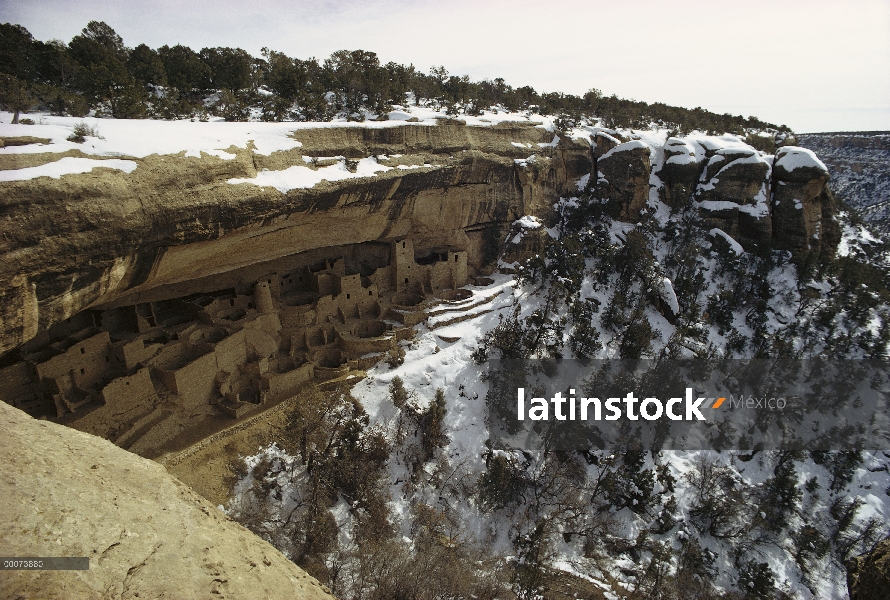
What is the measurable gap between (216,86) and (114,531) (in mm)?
33473

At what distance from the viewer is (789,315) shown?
103 feet

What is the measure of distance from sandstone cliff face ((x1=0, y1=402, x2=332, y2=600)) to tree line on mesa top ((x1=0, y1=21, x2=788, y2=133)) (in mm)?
16868

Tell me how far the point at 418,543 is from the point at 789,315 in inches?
1156

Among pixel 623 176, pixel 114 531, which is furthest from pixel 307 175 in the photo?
pixel 623 176

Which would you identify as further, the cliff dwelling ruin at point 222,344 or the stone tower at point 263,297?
the stone tower at point 263,297

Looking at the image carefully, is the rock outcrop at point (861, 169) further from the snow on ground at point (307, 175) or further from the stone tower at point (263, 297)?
the stone tower at point (263, 297)

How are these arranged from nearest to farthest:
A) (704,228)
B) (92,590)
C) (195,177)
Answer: (92,590), (195,177), (704,228)

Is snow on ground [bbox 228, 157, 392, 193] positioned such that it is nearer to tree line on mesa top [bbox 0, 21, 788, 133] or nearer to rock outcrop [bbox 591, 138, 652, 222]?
tree line on mesa top [bbox 0, 21, 788, 133]

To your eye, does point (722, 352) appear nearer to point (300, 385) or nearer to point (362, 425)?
point (362, 425)

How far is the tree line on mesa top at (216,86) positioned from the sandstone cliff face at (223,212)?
14.9 ft

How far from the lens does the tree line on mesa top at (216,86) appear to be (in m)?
22.4

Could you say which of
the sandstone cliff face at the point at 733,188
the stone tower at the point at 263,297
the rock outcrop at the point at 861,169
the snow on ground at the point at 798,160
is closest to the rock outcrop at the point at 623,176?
the sandstone cliff face at the point at 733,188

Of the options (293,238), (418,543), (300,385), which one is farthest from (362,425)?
(293,238)

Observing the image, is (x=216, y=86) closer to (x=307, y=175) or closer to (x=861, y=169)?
(x=307, y=175)
